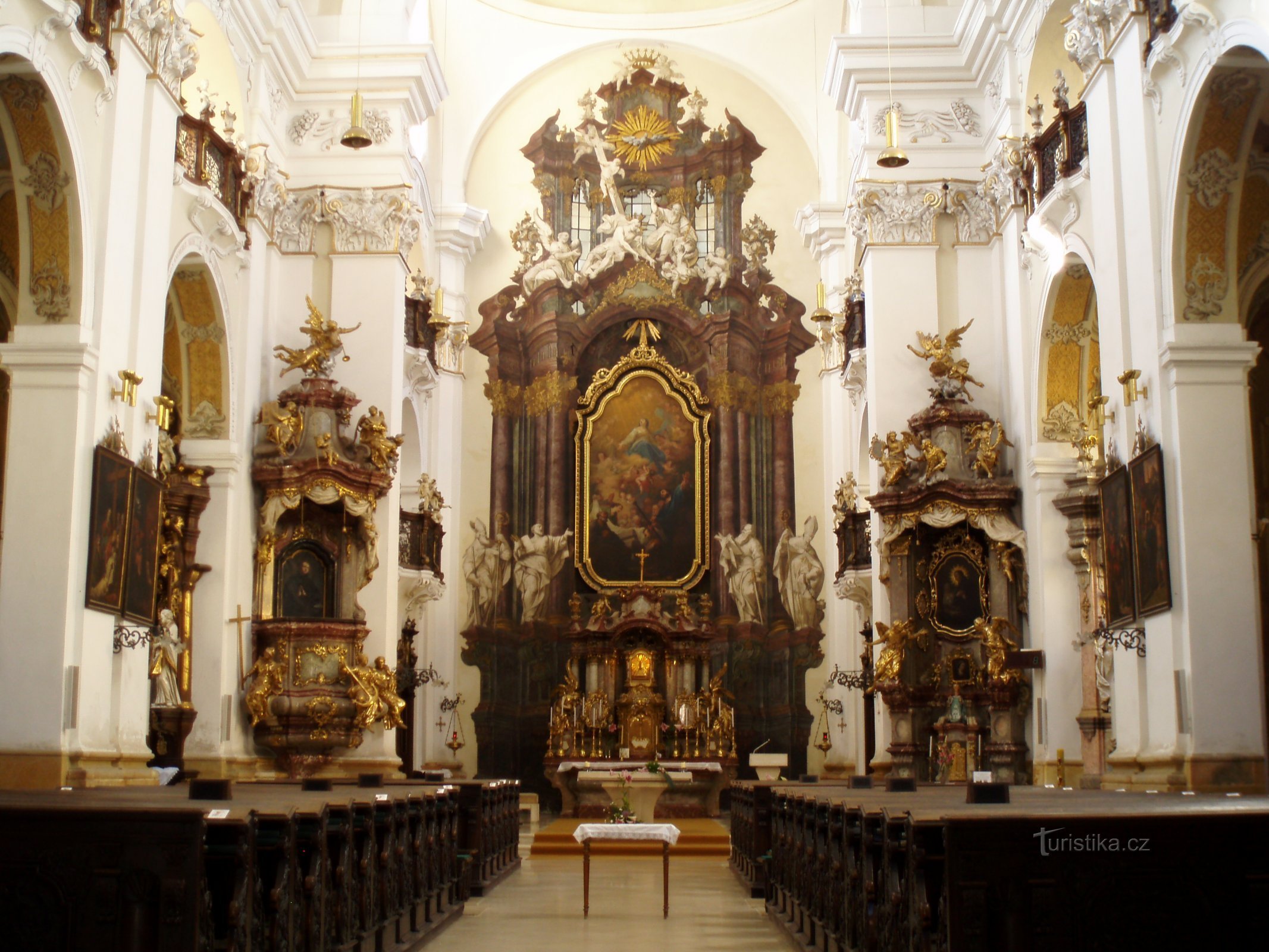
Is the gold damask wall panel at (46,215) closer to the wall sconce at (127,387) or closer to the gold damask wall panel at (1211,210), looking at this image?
the wall sconce at (127,387)

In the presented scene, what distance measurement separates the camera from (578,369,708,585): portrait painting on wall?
26203 millimetres

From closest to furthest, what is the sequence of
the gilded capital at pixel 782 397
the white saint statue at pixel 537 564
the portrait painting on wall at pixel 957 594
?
1. the portrait painting on wall at pixel 957 594
2. the white saint statue at pixel 537 564
3. the gilded capital at pixel 782 397

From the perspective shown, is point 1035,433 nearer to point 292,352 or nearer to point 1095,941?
point 292,352

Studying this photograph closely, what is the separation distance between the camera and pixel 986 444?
693 inches

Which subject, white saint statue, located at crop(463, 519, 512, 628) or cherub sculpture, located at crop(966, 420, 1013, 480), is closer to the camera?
cherub sculpture, located at crop(966, 420, 1013, 480)

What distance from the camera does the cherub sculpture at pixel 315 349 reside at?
1833 cm

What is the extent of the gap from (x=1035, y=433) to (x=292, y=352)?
29.5ft

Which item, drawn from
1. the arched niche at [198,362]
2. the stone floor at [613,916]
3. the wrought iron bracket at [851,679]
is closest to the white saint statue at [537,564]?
the wrought iron bracket at [851,679]

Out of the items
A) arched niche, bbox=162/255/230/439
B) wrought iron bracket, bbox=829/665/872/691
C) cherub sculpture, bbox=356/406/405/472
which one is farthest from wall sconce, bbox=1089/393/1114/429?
arched niche, bbox=162/255/230/439

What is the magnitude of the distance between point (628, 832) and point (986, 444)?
8.25 m

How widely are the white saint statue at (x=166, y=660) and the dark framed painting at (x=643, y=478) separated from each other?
34.7 feet

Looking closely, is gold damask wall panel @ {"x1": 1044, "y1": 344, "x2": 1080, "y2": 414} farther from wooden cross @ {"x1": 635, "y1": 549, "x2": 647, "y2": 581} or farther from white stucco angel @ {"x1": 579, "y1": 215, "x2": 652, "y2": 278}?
white stucco angel @ {"x1": 579, "y1": 215, "x2": 652, "y2": 278}

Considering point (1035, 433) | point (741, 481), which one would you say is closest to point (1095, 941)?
point (1035, 433)

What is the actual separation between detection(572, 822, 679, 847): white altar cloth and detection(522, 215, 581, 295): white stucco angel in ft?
54.8
